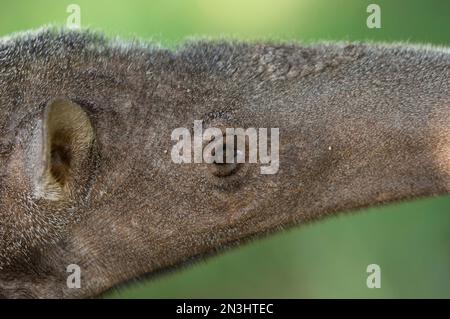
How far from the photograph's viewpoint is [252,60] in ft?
13.0

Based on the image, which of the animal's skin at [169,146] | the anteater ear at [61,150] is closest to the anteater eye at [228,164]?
the animal's skin at [169,146]

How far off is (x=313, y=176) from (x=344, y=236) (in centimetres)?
498

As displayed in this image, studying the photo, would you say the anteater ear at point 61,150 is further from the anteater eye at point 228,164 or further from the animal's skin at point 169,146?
the anteater eye at point 228,164

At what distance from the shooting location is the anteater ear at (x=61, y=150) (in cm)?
380

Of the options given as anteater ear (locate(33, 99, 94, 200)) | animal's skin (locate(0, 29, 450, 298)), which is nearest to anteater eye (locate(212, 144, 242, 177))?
animal's skin (locate(0, 29, 450, 298))

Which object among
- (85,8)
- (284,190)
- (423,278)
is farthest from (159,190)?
(423,278)

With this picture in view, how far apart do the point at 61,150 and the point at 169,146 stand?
51cm

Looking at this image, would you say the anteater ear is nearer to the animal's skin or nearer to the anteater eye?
the animal's skin

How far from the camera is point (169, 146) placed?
158 inches

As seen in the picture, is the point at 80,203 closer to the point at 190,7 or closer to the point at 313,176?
the point at 313,176

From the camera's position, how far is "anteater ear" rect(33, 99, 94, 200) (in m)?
3.80

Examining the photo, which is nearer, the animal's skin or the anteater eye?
the animal's skin

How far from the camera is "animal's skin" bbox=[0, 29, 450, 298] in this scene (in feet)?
12.3

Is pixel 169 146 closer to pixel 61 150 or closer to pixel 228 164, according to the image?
pixel 228 164
